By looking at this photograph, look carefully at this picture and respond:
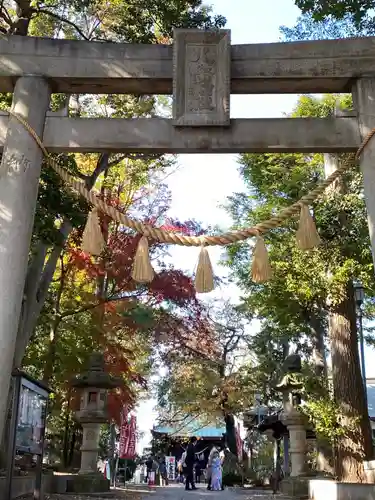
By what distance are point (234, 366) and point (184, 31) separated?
19796 millimetres

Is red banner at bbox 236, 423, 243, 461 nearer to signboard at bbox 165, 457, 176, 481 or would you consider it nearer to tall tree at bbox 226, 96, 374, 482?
signboard at bbox 165, 457, 176, 481

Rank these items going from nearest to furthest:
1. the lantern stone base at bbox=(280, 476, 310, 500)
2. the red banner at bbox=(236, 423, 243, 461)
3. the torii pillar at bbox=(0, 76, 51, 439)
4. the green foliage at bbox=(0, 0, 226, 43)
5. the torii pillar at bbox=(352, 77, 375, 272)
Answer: the torii pillar at bbox=(0, 76, 51, 439) < the torii pillar at bbox=(352, 77, 375, 272) < the green foliage at bbox=(0, 0, 226, 43) < the lantern stone base at bbox=(280, 476, 310, 500) < the red banner at bbox=(236, 423, 243, 461)

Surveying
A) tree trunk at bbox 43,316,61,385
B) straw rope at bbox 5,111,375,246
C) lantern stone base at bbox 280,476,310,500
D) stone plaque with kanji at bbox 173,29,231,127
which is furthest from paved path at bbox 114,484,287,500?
stone plaque with kanji at bbox 173,29,231,127

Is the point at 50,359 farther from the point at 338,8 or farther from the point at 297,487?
the point at 338,8

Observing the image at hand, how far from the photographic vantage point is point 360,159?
215 inches

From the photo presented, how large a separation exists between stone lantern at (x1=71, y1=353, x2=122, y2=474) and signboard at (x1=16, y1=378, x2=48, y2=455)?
5935 mm

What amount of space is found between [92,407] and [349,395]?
660cm

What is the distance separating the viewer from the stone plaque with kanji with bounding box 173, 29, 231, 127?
18.0 feet

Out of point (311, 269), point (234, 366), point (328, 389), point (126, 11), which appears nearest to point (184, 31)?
point (126, 11)

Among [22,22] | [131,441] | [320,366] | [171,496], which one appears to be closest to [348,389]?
[171,496]

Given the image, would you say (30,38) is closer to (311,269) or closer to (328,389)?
(311,269)

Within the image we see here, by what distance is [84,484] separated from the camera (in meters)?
12.4

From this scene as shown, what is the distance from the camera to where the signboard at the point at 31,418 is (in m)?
6.39

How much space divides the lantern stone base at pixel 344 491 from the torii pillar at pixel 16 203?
623 centimetres
